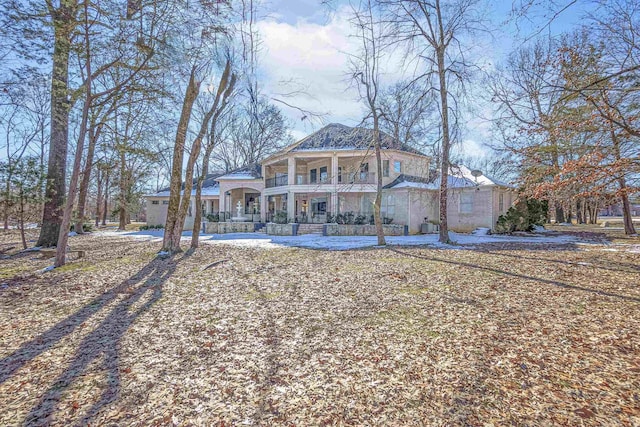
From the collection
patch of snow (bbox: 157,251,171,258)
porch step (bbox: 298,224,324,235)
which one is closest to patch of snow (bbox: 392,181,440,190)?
porch step (bbox: 298,224,324,235)

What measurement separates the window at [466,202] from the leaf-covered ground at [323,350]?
12.9 m

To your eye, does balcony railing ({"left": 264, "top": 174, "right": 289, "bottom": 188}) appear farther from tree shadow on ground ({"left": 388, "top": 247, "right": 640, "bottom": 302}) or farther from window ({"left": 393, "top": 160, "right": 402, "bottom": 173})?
tree shadow on ground ({"left": 388, "top": 247, "right": 640, "bottom": 302})

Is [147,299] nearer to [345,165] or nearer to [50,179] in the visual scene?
[50,179]

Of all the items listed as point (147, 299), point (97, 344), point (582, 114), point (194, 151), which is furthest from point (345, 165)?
point (97, 344)

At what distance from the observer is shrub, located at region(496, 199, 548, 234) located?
18.2 m

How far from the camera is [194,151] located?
1122 centimetres

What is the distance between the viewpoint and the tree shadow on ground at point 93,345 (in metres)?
2.69

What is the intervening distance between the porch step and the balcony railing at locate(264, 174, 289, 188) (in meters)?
4.94

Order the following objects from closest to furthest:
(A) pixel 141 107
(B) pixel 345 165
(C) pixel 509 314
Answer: (C) pixel 509 314 → (A) pixel 141 107 → (B) pixel 345 165

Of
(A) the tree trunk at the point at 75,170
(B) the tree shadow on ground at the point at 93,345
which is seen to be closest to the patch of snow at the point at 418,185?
(B) the tree shadow on ground at the point at 93,345

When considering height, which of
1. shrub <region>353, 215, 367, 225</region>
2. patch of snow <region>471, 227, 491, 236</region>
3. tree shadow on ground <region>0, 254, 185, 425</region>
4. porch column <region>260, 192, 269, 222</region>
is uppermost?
porch column <region>260, 192, 269, 222</region>

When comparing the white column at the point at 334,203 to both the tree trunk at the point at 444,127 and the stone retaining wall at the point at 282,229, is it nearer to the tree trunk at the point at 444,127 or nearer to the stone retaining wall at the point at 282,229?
the stone retaining wall at the point at 282,229

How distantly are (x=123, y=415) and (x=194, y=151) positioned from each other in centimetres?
994

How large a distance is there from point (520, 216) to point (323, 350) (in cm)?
1871
